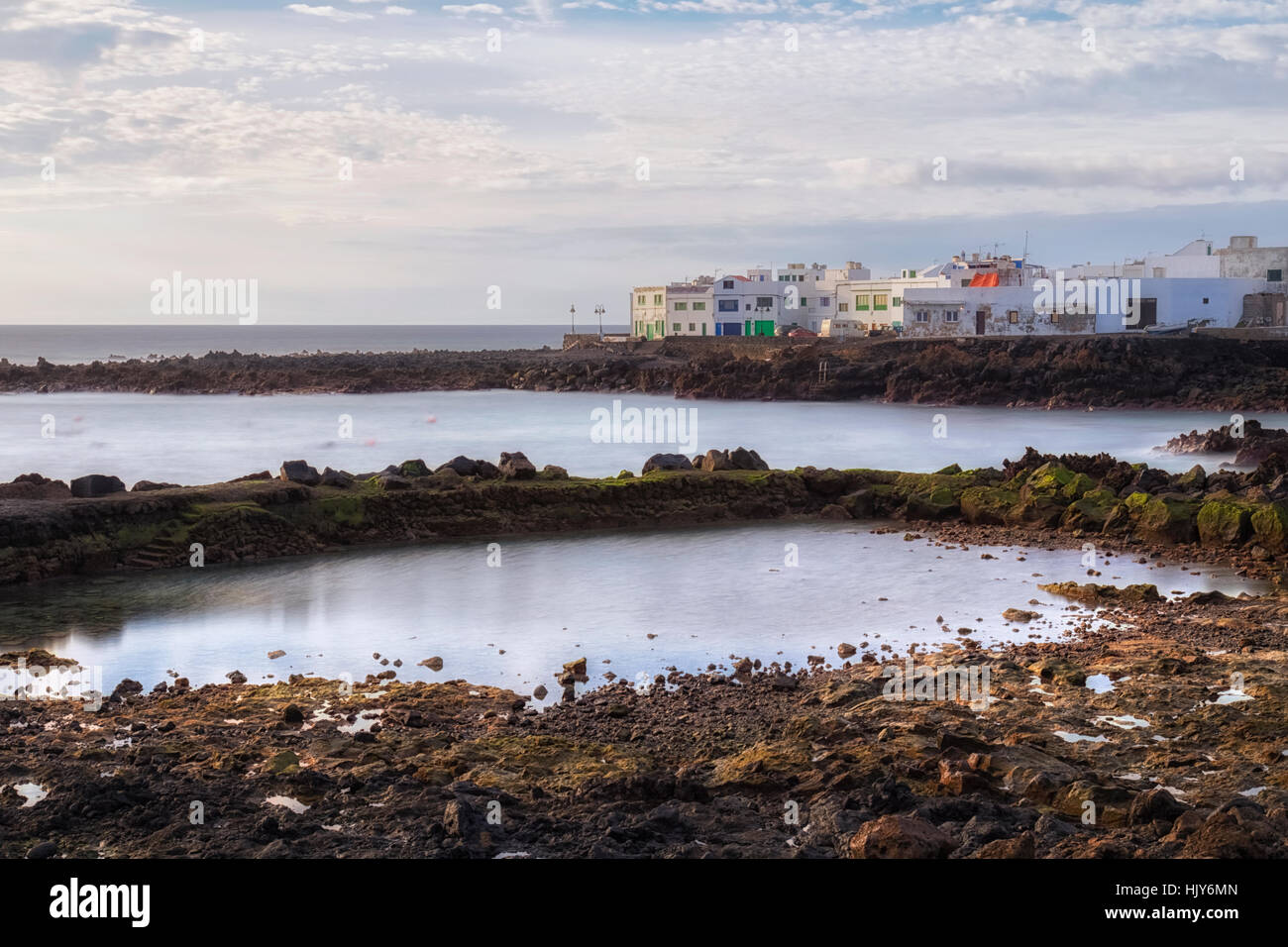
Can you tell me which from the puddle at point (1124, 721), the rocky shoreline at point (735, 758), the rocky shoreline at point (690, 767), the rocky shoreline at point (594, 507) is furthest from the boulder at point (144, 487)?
the puddle at point (1124, 721)

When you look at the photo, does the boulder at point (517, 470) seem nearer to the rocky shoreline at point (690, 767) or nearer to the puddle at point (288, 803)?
the rocky shoreline at point (690, 767)

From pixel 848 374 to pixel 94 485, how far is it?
4372cm

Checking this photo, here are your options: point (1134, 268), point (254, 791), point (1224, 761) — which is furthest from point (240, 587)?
point (1134, 268)

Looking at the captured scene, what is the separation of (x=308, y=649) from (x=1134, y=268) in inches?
2673

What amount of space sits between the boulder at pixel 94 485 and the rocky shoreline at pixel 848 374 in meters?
41.3

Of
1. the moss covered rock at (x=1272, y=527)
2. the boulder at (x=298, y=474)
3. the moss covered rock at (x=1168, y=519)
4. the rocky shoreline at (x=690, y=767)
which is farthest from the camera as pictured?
the boulder at (x=298, y=474)

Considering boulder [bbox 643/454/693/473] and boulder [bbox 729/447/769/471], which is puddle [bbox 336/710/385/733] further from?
boulder [bbox 729/447/769/471]

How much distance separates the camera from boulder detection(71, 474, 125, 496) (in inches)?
682

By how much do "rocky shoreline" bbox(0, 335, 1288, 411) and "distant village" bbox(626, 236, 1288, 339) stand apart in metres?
3.95

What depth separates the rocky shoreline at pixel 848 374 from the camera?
171 feet

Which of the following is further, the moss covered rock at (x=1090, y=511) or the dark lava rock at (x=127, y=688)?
the moss covered rock at (x=1090, y=511)

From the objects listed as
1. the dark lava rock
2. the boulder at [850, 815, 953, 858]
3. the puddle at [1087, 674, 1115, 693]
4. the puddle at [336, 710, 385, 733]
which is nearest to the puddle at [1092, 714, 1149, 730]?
the puddle at [1087, 674, 1115, 693]

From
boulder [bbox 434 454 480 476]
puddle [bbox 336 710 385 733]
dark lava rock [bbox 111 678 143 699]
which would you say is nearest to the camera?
puddle [bbox 336 710 385 733]
